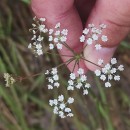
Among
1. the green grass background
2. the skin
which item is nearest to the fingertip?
the skin

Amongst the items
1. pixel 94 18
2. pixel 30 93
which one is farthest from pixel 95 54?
pixel 30 93

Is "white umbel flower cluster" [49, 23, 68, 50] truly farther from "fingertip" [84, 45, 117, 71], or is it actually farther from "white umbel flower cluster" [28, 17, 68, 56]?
"fingertip" [84, 45, 117, 71]

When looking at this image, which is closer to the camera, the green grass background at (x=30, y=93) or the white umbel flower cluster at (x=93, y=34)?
the white umbel flower cluster at (x=93, y=34)

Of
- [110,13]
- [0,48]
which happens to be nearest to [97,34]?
[110,13]

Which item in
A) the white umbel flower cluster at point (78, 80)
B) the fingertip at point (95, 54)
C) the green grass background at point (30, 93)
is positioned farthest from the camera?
the green grass background at point (30, 93)

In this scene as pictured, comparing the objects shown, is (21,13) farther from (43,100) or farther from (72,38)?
(72,38)

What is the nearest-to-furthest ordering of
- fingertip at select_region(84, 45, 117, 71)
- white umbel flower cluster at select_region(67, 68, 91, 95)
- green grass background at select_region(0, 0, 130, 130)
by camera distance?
white umbel flower cluster at select_region(67, 68, 91, 95)
fingertip at select_region(84, 45, 117, 71)
green grass background at select_region(0, 0, 130, 130)

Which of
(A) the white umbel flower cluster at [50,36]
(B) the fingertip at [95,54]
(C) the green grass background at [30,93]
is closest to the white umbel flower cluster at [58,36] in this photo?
(A) the white umbel flower cluster at [50,36]

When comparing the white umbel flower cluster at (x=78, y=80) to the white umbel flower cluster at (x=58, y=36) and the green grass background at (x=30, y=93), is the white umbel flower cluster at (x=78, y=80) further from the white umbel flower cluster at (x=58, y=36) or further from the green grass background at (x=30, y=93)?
the green grass background at (x=30, y=93)
